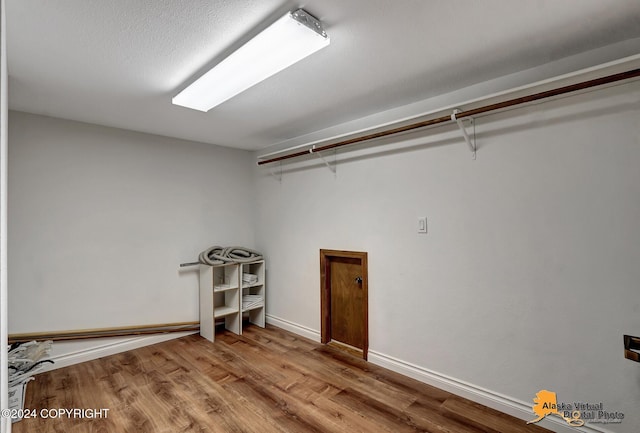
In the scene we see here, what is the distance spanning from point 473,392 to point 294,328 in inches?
81.1

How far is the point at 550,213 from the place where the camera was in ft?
6.59

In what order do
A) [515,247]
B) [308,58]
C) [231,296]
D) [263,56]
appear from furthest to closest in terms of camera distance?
[231,296] < [515,247] < [308,58] < [263,56]

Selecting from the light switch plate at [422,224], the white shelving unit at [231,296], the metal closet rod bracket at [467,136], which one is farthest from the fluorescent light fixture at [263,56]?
the white shelving unit at [231,296]

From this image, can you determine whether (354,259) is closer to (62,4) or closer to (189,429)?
(189,429)

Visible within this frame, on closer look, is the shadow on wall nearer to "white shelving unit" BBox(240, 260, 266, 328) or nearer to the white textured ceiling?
the white textured ceiling

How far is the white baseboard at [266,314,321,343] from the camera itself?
357 centimetres

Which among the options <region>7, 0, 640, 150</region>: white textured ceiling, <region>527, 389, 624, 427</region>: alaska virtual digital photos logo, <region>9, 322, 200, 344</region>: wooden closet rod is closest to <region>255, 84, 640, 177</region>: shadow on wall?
<region>7, 0, 640, 150</region>: white textured ceiling

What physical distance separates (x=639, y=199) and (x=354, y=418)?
216 centimetres

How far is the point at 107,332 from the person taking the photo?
3219mm

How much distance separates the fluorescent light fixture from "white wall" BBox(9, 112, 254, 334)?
157 centimetres

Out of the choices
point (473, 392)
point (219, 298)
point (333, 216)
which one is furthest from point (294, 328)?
point (473, 392)

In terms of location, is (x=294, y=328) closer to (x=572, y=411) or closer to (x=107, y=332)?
(x=107, y=332)

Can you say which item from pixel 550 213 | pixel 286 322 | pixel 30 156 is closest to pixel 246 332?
pixel 286 322

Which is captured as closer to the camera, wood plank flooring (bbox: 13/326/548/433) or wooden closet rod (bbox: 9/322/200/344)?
wood plank flooring (bbox: 13/326/548/433)
